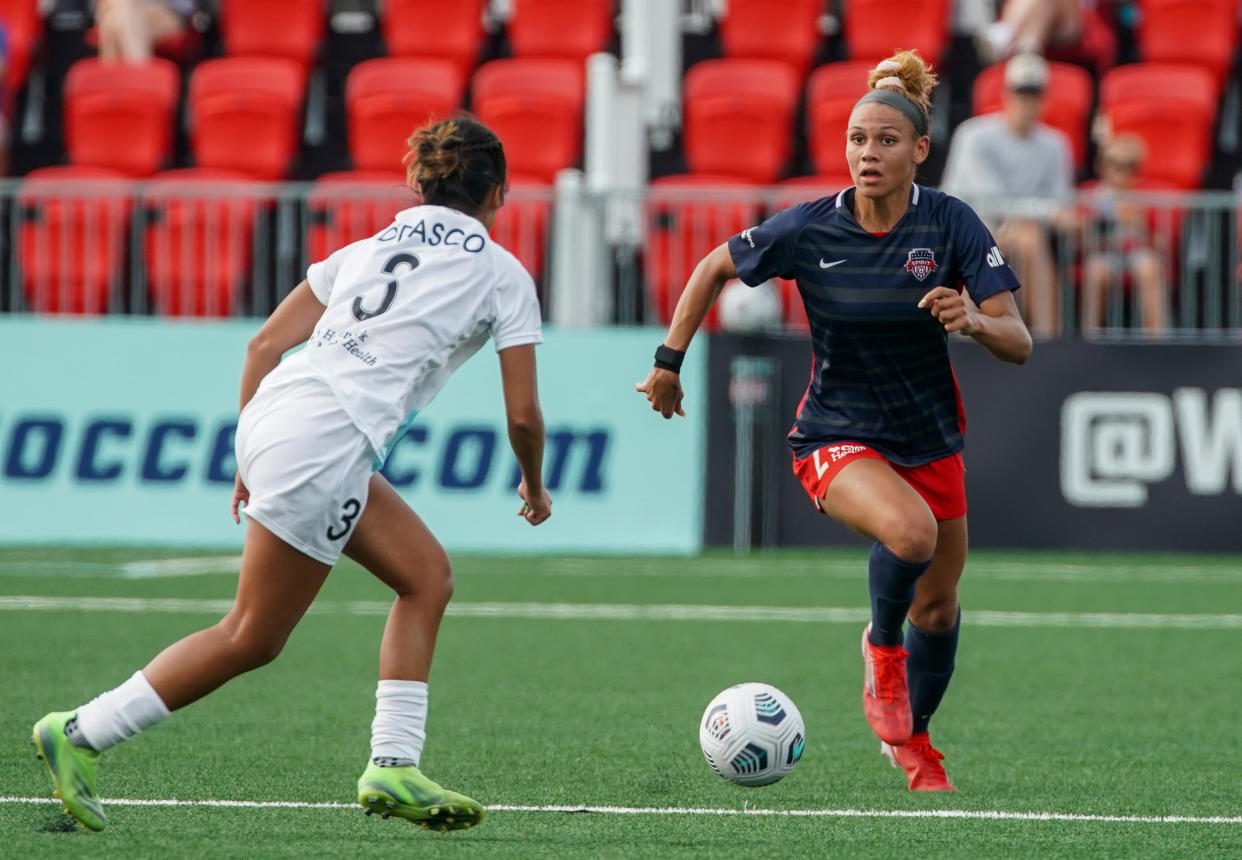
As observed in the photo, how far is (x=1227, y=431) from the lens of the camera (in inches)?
494

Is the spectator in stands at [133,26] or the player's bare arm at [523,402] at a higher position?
the spectator in stands at [133,26]

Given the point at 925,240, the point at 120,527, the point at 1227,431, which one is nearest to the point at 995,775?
the point at 925,240

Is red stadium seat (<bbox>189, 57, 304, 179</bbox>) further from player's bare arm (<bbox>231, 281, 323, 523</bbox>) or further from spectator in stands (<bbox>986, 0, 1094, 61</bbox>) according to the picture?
player's bare arm (<bbox>231, 281, 323, 523</bbox>)

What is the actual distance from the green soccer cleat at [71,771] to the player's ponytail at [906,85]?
282cm

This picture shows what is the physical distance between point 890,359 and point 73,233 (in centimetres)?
880

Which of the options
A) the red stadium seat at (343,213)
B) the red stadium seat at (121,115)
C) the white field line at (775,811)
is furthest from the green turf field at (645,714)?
the red stadium seat at (121,115)

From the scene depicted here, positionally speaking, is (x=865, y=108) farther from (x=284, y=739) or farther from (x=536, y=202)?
(x=536, y=202)

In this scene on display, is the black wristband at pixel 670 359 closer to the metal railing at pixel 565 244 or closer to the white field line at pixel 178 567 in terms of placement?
the white field line at pixel 178 567

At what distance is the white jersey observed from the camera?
16.1ft

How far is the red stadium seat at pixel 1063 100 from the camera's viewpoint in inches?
593

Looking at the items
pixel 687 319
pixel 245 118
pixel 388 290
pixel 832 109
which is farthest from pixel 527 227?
pixel 388 290

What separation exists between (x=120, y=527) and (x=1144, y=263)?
6.74 m

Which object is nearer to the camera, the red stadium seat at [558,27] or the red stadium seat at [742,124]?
the red stadium seat at [742,124]

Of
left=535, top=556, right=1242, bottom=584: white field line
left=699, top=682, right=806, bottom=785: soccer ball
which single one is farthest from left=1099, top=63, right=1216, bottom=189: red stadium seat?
left=699, top=682, right=806, bottom=785: soccer ball
